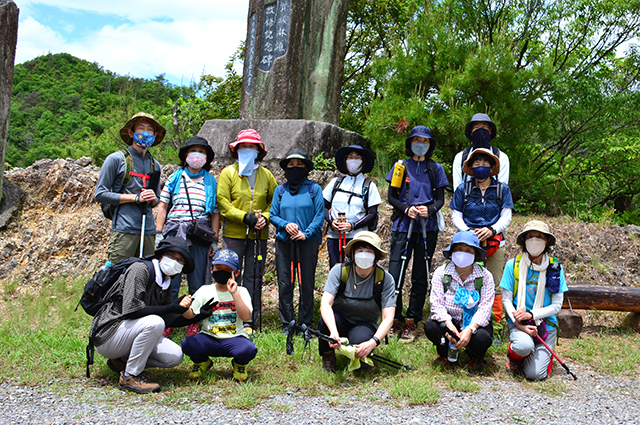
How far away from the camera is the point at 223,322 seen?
4195mm

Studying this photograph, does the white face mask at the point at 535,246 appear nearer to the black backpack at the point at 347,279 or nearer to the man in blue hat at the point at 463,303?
the man in blue hat at the point at 463,303

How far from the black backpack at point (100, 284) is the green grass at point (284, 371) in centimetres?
65

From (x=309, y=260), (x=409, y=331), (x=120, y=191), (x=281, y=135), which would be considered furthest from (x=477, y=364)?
(x=281, y=135)

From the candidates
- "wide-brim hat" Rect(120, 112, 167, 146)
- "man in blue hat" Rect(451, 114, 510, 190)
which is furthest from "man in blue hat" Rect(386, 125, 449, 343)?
"wide-brim hat" Rect(120, 112, 167, 146)

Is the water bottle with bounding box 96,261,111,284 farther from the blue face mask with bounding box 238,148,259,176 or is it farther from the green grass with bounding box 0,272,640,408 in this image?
the blue face mask with bounding box 238,148,259,176

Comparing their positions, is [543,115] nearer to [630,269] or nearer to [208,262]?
[630,269]

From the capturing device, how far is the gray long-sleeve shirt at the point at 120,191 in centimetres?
501

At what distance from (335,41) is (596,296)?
6.27m

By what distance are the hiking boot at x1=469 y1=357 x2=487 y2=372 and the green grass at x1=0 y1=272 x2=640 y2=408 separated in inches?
2.4

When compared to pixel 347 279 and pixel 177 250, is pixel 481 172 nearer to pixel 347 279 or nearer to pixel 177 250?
pixel 347 279

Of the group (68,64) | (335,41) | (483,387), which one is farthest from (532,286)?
(68,64)

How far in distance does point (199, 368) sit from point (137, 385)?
0.54 meters

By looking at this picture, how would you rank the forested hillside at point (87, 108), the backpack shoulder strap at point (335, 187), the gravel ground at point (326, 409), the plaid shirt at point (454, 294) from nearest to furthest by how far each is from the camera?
the gravel ground at point (326, 409)
the plaid shirt at point (454, 294)
the backpack shoulder strap at point (335, 187)
the forested hillside at point (87, 108)

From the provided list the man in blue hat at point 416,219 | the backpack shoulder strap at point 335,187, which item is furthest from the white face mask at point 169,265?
the man in blue hat at point 416,219
